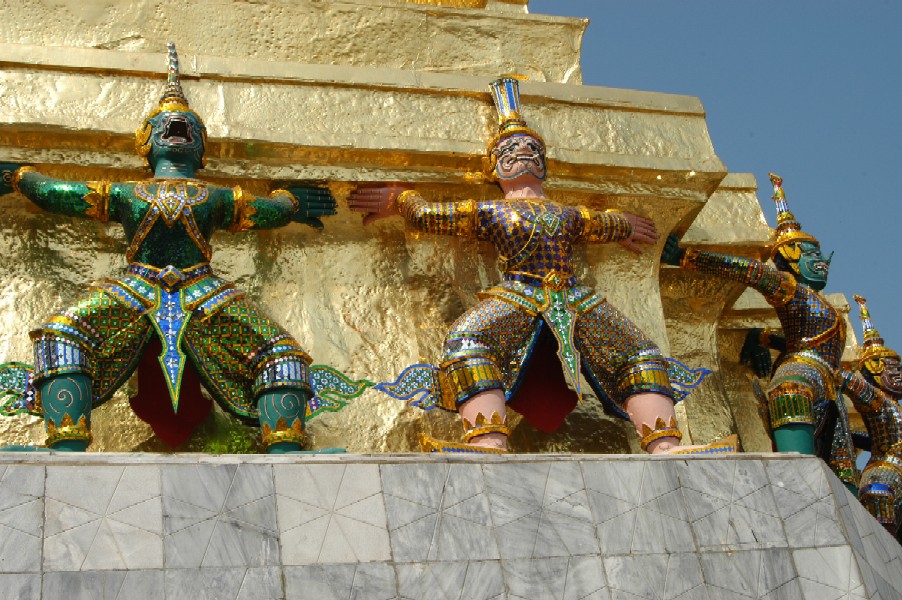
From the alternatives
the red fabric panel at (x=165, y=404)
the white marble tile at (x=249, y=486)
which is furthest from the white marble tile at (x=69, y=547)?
the red fabric panel at (x=165, y=404)

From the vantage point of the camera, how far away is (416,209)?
23.1ft

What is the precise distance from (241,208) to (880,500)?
3.82 meters

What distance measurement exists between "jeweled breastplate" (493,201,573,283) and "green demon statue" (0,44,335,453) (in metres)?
1.04

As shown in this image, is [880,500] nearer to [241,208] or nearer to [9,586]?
[241,208]

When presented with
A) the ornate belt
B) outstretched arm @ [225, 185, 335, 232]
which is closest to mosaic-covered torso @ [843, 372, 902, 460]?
outstretched arm @ [225, 185, 335, 232]

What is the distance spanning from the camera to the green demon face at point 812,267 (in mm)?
8266

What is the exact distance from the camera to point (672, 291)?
8.51 metres

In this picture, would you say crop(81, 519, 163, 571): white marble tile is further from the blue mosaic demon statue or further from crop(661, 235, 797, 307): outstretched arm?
crop(661, 235, 797, 307): outstretched arm

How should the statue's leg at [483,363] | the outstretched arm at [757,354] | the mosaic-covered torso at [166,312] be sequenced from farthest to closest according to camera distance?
the outstretched arm at [757,354] → the statue's leg at [483,363] → the mosaic-covered torso at [166,312]

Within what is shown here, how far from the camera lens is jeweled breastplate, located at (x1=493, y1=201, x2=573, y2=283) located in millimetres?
6820

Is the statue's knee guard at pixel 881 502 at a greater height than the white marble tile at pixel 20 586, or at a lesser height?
greater

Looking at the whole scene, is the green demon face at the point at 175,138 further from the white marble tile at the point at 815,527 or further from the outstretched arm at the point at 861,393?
the outstretched arm at the point at 861,393

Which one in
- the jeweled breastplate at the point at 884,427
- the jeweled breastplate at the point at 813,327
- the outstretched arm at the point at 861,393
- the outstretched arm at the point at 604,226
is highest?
the outstretched arm at the point at 604,226

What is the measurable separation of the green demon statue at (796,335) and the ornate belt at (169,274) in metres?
2.77
